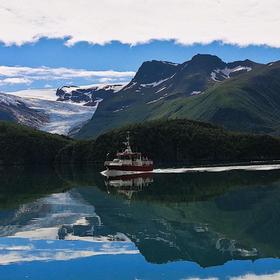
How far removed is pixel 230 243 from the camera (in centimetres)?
3294

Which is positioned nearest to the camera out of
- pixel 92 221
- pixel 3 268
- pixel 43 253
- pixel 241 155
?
pixel 3 268

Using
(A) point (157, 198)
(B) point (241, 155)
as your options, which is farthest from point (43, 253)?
(B) point (241, 155)

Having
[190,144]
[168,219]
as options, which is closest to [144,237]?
[168,219]

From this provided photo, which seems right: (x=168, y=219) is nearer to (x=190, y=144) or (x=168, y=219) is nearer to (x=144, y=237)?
(x=144, y=237)

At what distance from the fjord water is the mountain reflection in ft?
0.20

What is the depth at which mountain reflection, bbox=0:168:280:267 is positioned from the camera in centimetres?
3173

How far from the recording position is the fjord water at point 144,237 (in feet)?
88.9

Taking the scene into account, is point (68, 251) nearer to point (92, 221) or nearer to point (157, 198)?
point (92, 221)

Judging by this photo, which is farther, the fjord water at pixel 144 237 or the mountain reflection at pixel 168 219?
the mountain reflection at pixel 168 219

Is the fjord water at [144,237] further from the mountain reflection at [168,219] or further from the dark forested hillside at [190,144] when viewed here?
the dark forested hillside at [190,144]

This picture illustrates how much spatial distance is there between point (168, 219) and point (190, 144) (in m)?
141

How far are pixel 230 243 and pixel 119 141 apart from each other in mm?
158197

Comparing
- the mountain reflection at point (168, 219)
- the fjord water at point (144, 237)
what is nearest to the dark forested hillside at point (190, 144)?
the mountain reflection at point (168, 219)

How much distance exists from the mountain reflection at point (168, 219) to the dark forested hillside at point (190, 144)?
103 meters
